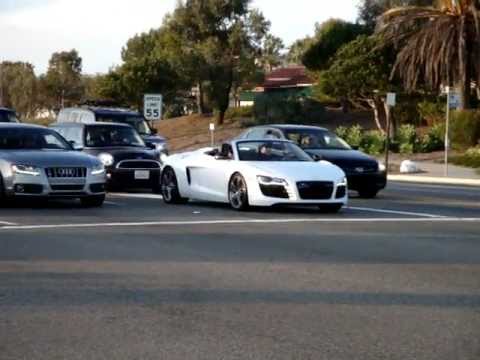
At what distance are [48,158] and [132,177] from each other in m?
4.66

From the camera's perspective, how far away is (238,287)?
10727 millimetres

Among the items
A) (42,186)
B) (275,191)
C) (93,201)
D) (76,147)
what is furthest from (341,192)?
(76,147)

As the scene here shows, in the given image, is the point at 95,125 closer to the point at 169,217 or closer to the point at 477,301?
the point at 169,217

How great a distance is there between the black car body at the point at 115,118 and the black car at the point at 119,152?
224 inches

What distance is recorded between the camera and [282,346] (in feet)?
26.7

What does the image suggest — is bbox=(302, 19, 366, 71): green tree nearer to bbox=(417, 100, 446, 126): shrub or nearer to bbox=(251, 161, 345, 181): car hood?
bbox=(417, 100, 446, 126): shrub

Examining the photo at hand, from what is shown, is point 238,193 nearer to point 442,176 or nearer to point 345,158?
point 345,158

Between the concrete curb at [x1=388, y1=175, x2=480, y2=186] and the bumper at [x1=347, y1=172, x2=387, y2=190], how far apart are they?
35.7ft

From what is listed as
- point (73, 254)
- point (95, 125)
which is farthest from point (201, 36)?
point (73, 254)

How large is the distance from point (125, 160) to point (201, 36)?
164 ft

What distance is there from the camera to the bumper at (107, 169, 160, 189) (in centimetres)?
2366

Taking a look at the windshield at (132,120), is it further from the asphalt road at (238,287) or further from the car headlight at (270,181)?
the asphalt road at (238,287)

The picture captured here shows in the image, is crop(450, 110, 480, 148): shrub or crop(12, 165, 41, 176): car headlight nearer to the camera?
crop(12, 165, 41, 176): car headlight

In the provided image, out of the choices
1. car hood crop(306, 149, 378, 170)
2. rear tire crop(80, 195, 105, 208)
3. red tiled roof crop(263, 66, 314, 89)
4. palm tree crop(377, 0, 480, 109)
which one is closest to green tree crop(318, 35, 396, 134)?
palm tree crop(377, 0, 480, 109)
